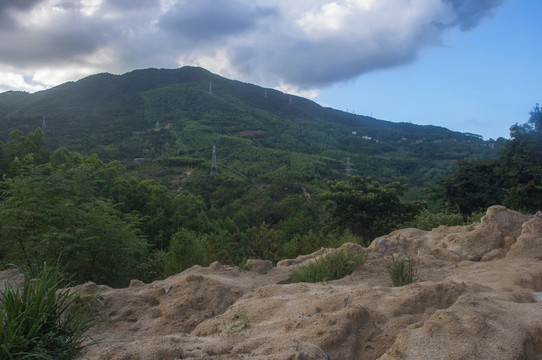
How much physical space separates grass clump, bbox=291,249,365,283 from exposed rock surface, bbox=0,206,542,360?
198 millimetres

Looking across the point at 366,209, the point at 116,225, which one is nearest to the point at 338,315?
the point at 116,225

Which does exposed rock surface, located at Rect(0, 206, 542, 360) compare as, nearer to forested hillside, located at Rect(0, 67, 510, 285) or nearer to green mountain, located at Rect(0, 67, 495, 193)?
forested hillside, located at Rect(0, 67, 510, 285)

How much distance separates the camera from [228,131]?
82.9 meters

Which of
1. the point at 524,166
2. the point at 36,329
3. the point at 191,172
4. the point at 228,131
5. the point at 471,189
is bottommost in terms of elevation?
the point at 191,172

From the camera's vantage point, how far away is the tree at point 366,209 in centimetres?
1603

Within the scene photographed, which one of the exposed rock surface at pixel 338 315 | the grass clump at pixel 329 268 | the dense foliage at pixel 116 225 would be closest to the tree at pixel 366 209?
the dense foliage at pixel 116 225

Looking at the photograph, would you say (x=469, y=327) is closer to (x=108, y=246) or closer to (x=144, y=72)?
(x=108, y=246)

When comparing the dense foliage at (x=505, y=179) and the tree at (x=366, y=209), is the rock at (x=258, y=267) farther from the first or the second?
the dense foliage at (x=505, y=179)

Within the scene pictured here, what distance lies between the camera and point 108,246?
28.1ft

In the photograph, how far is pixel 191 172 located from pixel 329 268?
159ft

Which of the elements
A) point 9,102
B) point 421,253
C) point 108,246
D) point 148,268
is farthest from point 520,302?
point 9,102

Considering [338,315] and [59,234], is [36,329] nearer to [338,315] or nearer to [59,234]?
[338,315]

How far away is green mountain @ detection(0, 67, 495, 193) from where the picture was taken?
202 feet

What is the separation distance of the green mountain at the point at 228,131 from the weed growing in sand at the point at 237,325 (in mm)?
43894
